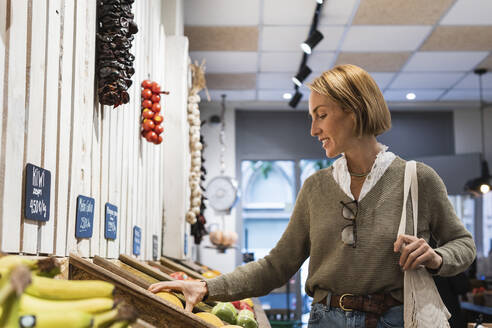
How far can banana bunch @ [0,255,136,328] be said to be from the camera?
2.45ft

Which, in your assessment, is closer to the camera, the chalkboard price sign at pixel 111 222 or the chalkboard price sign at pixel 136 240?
the chalkboard price sign at pixel 111 222

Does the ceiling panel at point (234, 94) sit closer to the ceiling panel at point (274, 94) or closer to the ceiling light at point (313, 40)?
the ceiling panel at point (274, 94)

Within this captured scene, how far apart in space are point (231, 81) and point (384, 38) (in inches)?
92.0

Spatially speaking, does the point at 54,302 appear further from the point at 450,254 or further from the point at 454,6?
the point at 454,6

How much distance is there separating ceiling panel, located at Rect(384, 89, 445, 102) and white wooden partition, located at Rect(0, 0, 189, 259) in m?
6.11

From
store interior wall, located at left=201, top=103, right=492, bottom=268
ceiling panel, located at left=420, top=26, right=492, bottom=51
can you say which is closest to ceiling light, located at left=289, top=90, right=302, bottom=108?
store interior wall, located at left=201, top=103, right=492, bottom=268

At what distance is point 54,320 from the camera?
2.66 feet

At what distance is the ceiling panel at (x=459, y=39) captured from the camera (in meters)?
6.01

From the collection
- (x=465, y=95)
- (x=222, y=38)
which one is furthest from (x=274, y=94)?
(x=465, y=95)

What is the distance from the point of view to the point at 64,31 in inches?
65.6

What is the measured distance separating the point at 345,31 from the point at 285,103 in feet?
9.72

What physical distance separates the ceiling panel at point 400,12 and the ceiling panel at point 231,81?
218 centimetres

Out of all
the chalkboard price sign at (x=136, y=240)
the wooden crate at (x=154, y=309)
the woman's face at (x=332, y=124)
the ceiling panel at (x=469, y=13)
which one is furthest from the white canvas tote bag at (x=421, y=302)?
the ceiling panel at (x=469, y=13)

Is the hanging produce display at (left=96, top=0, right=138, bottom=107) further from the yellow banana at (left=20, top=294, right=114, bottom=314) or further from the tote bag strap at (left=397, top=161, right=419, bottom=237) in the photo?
the yellow banana at (left=20, top=294, right=114, bottom=314)
